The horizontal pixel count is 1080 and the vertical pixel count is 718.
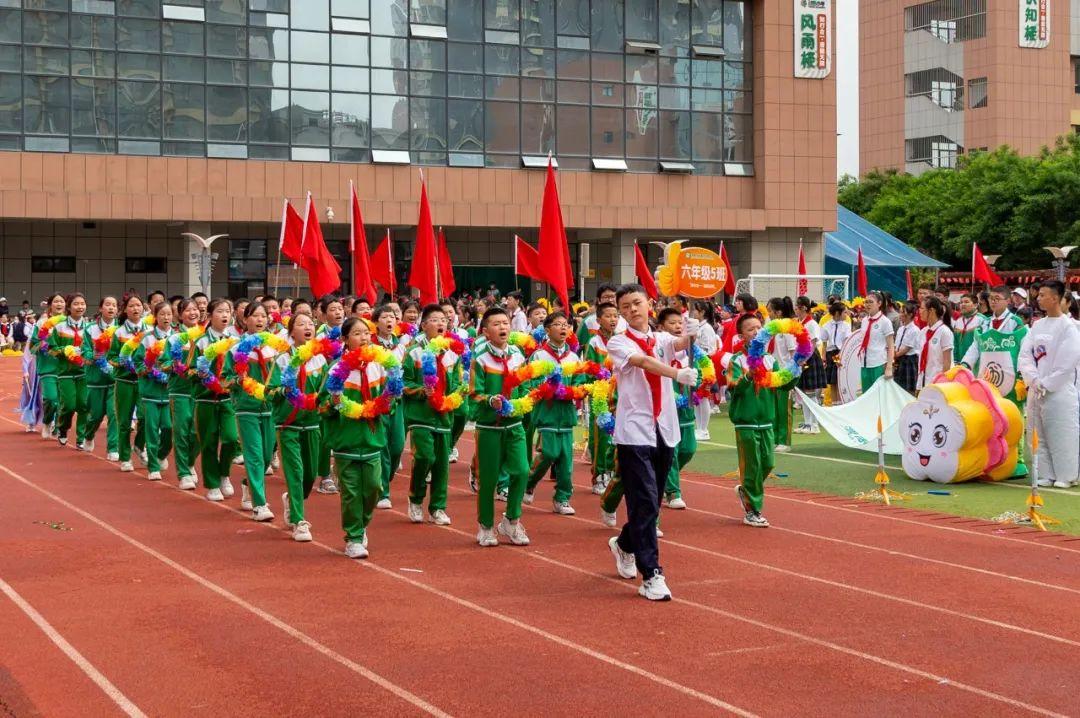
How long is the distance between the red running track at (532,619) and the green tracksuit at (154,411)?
2399 mm

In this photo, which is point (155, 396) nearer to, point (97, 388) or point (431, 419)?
point (97, 388)

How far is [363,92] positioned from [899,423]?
91.2 ft

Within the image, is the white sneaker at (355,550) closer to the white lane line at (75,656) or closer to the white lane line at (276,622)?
the white lane line at (276,622)

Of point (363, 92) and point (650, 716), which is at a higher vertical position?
point (363, 92)

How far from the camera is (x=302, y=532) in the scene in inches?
432

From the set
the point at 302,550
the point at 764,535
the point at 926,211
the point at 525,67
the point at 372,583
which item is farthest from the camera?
the point at 926,211

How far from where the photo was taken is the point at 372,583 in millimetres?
9273

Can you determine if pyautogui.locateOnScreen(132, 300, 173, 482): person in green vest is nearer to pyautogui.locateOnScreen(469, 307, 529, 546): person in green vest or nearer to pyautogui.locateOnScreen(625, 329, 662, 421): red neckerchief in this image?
pyautogui.locateOnScreen(469, 307, 529, 546): person in green vest

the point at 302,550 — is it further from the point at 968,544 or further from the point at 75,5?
the point at 75,5

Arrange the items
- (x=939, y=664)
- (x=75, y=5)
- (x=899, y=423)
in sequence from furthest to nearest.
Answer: (x=75, y=5) < (x=899, y=423) < (x=939, y=664)

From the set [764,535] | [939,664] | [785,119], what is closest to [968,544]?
[764,535]

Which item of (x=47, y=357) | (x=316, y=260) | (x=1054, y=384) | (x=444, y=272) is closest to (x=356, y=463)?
(x=1054, y=384)

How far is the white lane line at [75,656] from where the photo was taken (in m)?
6.52

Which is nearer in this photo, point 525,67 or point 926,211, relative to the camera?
point 525,67
